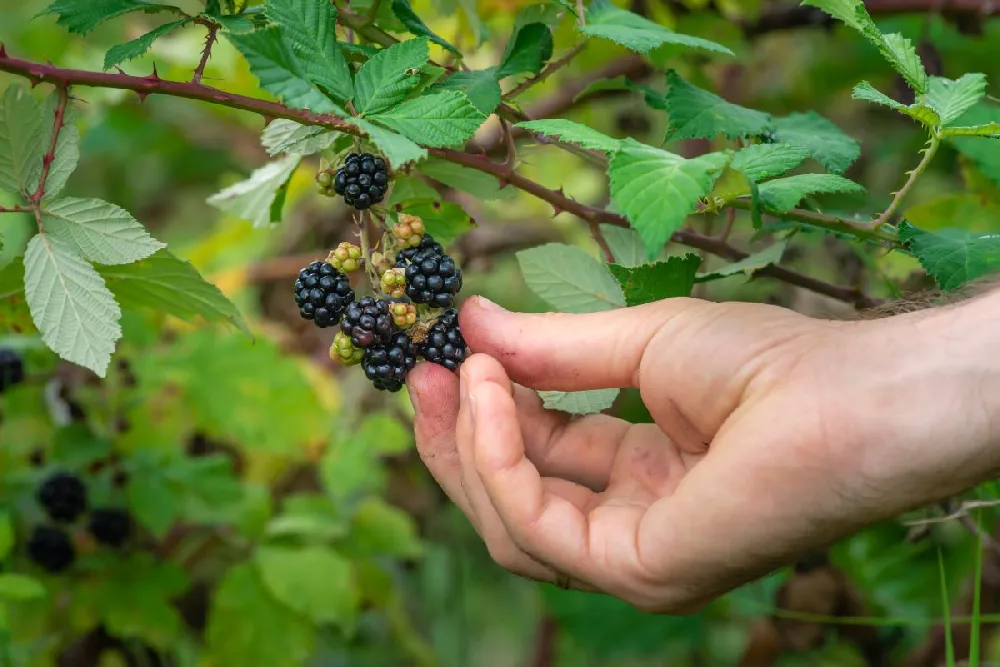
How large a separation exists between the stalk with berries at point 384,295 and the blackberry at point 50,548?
102 cm

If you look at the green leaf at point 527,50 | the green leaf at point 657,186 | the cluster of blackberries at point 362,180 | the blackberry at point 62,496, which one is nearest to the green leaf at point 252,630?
the blackberry at point 62,496

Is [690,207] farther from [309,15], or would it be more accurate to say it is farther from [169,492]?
[169,492]

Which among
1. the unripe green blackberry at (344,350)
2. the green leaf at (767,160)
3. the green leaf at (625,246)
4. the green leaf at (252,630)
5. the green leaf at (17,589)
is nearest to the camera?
the green leaf at (767,160)


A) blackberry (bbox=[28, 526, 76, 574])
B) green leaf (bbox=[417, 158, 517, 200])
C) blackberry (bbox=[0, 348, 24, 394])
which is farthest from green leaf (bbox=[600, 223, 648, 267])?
blackberry (bbox=[28, 526, 76, 574])

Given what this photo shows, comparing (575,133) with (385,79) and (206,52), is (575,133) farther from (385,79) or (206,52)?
(206,52)

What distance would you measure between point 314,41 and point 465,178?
33cm

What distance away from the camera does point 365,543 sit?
197cm

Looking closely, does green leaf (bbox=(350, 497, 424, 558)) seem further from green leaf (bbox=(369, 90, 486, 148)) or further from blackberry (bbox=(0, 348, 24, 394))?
green leaf (bbox=(369, 90, 486, 148))

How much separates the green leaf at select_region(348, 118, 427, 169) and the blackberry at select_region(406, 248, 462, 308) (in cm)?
17

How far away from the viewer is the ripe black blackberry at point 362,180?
964 millimetres

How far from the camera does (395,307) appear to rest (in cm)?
94

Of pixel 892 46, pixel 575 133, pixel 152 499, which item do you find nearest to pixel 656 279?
pixel 575 133

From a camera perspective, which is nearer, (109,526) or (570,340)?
(570,340)

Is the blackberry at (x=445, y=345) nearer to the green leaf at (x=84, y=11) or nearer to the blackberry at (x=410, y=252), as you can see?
the blackberry at (x=410, y=252)
